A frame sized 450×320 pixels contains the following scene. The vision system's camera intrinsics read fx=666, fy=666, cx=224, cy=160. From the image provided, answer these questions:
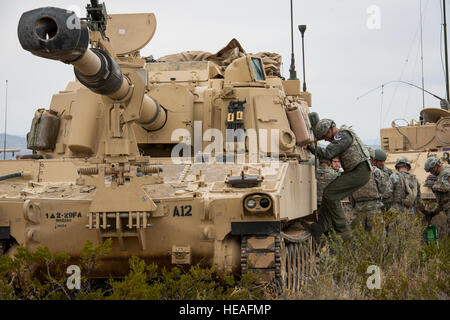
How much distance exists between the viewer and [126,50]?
364 inches

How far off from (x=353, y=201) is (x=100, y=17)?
6685 millimetres

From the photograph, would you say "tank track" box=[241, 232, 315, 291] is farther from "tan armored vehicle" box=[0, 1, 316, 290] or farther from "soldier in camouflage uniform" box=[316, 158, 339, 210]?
"soldier in camouflage uniform" box=[316, 158, 339, 210]

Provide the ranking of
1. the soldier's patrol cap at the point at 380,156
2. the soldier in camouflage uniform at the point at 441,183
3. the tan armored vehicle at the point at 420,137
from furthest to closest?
the tan armored vehicle at the point at 420,137, the soldier's patrol cap at the point at 380,156, the soldier in camouflage uniform at the point at 441,183

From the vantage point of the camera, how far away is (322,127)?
9789 millimetres

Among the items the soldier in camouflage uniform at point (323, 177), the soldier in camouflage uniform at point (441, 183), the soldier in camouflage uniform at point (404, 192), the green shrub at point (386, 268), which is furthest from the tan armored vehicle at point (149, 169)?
the soldier in camouflage uniform at point (404, 192)

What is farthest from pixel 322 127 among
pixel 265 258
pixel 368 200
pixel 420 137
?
pixel 420 137

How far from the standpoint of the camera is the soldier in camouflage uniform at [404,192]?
12.9m

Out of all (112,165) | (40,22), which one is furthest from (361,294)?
(40,22)

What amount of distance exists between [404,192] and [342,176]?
364cm

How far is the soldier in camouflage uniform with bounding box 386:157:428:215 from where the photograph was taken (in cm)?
1286

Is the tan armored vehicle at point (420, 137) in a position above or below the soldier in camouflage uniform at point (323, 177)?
above

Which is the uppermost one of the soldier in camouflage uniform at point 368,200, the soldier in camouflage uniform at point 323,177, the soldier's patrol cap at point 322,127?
the soldier's patrol cap at point 322,127

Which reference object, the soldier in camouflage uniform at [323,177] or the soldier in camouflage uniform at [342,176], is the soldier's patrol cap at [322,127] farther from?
the soldier in camouflage uniform at [323,177]

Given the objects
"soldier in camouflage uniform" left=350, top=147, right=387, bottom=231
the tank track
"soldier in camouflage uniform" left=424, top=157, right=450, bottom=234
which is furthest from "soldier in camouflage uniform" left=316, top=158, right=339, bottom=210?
the tank track
